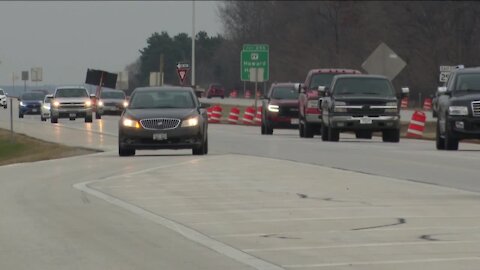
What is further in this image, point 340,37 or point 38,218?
point 340,37

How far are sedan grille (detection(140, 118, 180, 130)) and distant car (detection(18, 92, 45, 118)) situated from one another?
44.2 metres

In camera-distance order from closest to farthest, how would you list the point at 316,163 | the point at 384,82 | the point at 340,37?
the point at 316,163 < the point at 384,82 < the point at 340,37

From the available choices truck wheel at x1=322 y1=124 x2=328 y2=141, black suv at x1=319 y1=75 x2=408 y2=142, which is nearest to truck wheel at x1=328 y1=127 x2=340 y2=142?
black suv at x1=319 y1=75 x2=408 y2=142

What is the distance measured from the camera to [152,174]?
770 inches

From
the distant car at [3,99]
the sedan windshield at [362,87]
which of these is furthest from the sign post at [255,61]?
the sedan windshield at [362,87]

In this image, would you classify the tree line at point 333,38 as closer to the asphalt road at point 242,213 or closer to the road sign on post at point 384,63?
the road sign on post at point 384,63

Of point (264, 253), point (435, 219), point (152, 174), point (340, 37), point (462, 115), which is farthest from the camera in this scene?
point (340, 37)

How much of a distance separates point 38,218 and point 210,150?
14.7 metres

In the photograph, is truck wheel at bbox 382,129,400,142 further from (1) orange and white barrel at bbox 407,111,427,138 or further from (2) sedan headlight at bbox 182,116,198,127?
(2) sedan headlight at bbox 182,116,198,127

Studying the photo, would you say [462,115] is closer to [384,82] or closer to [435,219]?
[384,82]

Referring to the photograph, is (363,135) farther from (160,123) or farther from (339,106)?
(160,123)

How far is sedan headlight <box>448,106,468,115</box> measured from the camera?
2648 cm

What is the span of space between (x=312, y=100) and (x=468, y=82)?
368 inches

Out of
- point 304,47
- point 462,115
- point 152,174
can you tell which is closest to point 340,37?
point 304,47
